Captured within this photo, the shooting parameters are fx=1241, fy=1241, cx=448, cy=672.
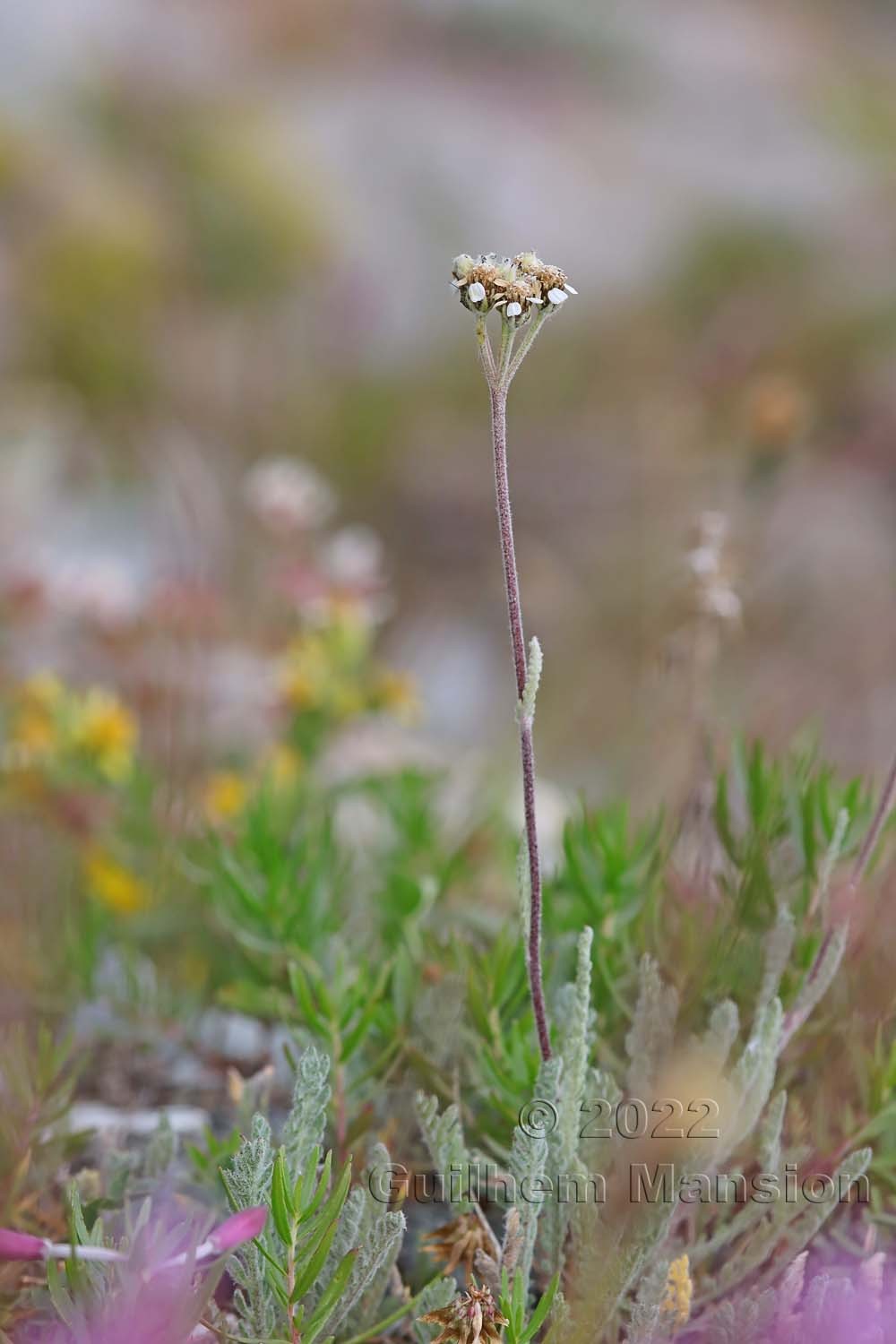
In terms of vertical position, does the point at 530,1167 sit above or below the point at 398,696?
below

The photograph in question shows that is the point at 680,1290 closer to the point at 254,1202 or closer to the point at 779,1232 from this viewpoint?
the point at 779,1232

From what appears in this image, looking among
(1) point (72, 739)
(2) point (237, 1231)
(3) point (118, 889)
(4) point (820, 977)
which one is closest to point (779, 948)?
(4) point (820, 977)

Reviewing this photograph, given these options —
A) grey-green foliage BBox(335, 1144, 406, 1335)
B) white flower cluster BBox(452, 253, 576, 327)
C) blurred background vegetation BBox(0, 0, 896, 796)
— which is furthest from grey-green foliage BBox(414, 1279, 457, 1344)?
blurred background vegetation BBox(0, 0, 896, 796)

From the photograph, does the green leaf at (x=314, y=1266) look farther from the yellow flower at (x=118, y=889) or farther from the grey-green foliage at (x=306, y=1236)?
the yellow flower at (x=118, y=889)

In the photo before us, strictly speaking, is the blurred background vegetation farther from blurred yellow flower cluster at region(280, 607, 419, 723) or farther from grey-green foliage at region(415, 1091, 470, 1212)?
grey-green foliage at region(415, 1091, 470, 1212)

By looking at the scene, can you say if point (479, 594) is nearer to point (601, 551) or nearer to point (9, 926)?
point (601, 551)

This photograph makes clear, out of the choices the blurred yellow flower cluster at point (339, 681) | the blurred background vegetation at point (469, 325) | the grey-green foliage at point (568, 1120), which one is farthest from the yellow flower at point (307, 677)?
the grey-green foliage at point (568, 1120)
